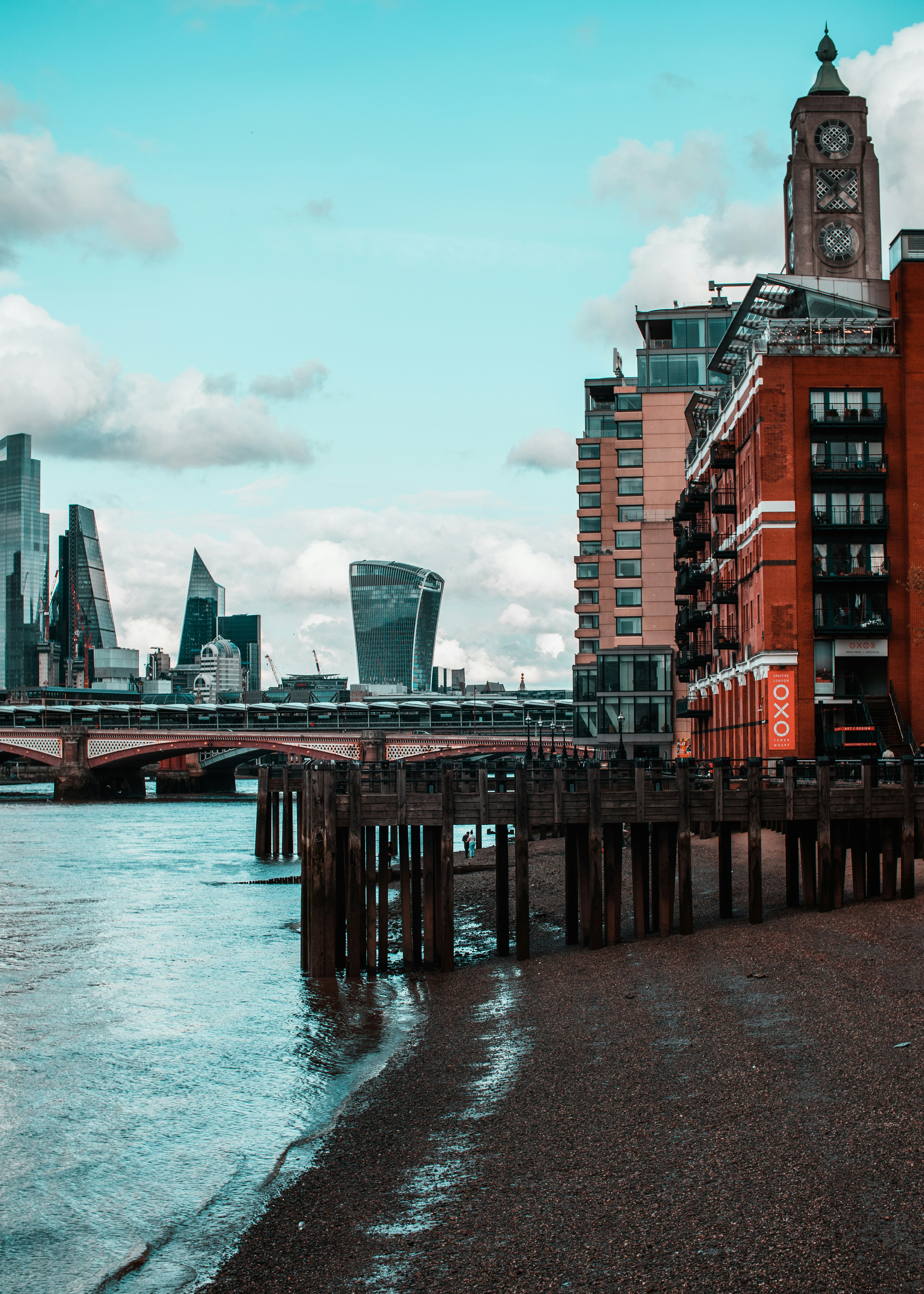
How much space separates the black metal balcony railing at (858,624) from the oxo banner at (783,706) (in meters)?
2.20

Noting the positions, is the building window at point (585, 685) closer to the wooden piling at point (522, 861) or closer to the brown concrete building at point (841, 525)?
the brown concrete building at point (841, 525)

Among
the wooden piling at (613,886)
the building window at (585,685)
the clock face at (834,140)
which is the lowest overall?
the wooden piling at (613,886)

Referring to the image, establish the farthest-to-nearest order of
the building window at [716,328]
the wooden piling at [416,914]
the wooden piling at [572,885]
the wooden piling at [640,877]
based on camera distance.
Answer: the building window at [716,328], the wooden piling at [572,885], the wooden piling at [416,914], the wooden piling at [640,877]

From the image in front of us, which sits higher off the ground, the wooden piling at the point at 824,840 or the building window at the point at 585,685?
the building window at the point at 585,685

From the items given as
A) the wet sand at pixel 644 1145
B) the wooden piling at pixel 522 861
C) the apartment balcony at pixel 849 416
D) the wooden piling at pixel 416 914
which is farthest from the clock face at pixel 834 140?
the wet sand at pixel 644 1145

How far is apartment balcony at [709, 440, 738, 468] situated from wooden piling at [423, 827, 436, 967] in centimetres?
3517

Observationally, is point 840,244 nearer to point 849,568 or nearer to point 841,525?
point 841,525

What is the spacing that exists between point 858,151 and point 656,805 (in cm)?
4611

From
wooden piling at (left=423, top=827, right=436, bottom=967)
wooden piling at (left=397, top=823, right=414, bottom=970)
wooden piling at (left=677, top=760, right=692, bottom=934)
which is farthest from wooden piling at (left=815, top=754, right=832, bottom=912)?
wooden piling at (left=397, top=823, right=414, bottom=970)

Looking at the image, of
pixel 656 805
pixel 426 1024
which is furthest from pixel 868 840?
pixel 426 1024

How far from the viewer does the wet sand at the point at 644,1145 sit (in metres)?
10.5

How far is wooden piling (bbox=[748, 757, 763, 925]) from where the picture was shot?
26.0 meters

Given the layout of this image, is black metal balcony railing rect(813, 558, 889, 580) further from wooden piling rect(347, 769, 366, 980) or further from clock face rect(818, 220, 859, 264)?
wooden piling rect(347, 769, 366, 980)

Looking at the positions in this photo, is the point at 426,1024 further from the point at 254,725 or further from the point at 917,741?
the point at 254,725
